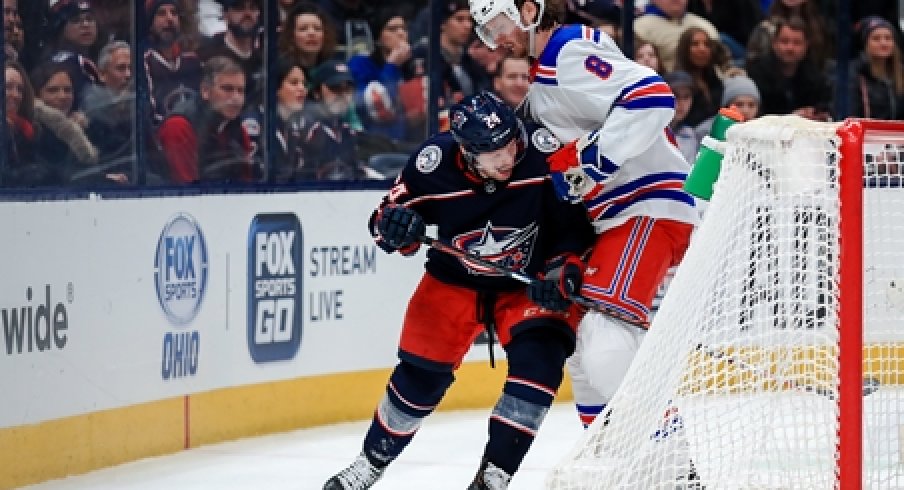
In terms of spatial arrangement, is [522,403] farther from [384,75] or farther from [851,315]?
[384,75]

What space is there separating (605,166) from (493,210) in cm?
34

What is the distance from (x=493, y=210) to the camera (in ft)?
13.4

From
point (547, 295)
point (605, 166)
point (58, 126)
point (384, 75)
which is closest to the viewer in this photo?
point (605, 166)

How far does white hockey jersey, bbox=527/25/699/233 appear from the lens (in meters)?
3.86

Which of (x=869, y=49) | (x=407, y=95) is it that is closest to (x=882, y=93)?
(x=869, y=49)

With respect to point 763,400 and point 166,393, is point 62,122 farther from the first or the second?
point 763,400

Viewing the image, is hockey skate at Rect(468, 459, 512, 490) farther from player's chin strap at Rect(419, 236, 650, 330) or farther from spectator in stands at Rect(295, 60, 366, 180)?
spectator in stands at Rect(295, 60, 366, 180)

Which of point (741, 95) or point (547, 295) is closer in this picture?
point (547, 295)

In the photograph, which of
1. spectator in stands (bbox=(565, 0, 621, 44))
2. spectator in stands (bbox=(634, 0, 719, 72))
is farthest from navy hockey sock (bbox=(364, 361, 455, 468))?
spectator in stands (bbox=(634, 0, 719, 72))

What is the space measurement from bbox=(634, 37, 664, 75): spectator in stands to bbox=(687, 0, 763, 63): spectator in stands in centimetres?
30

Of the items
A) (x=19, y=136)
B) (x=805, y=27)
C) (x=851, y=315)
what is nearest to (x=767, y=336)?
(x=851, y=315)

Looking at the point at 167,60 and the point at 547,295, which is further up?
the point at 167,60

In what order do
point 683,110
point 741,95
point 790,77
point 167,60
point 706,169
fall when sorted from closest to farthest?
point 706,169
point 167,60
point 683,110
point 741,95
point 790,77

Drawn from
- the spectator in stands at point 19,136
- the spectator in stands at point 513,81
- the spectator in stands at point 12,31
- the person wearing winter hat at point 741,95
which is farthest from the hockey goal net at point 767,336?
the person wearing winter hat at point 741,95
